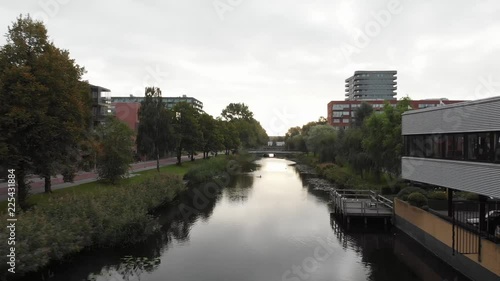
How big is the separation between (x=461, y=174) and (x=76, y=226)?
21160mm

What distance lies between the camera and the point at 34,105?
24.1m

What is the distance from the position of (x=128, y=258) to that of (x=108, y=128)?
25226 mm

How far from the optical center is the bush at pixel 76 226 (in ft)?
57.4

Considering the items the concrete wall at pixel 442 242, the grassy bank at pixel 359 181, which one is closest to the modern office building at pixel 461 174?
the concrete wall at pixel 442 242

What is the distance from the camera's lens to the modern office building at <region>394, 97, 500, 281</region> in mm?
17281

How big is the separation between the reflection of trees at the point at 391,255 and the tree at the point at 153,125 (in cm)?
3619

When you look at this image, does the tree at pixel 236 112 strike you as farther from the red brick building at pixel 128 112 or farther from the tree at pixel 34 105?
the tree at pixel 34 105

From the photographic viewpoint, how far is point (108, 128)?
4434 cm

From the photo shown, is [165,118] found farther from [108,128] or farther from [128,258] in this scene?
[128,258]

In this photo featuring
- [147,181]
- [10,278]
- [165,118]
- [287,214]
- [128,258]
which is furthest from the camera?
[165,118]

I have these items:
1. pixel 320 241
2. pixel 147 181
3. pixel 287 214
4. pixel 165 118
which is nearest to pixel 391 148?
pixel 287 214

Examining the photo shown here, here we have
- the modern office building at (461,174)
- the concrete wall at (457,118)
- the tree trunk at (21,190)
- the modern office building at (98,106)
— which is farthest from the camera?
the modern office building at (98,106)

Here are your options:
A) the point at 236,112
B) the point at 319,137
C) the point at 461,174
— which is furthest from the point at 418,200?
the point at 236,112

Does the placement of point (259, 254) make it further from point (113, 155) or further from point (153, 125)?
point (153, 125)
